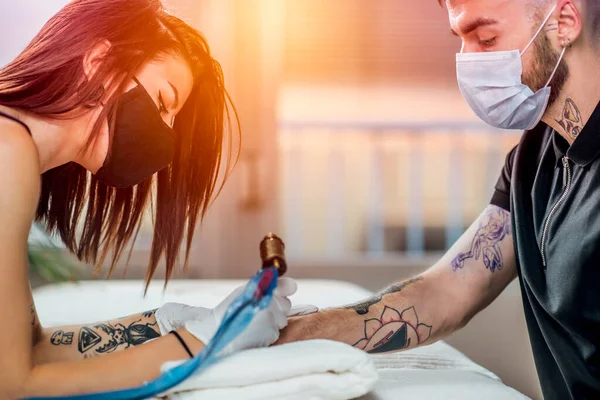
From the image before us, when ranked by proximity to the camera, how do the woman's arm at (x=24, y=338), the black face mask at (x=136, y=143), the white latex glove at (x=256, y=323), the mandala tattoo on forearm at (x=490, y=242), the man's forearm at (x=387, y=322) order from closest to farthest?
the woman's arm at (x=24, y=338) → the white latex glove at (x=256, y=323) → the black face mask at (x=136, y=143) → the man's forearm at (x=387, y=322) → the mandala tattoo on forearm at (x=490, y=242)

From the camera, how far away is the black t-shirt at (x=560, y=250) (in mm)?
1099

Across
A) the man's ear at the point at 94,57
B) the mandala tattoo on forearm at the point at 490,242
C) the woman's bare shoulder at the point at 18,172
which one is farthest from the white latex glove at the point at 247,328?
the mandala tattoo on forearm at the point at 490,242

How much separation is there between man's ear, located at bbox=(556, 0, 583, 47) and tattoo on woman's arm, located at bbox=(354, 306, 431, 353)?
0.60 meters

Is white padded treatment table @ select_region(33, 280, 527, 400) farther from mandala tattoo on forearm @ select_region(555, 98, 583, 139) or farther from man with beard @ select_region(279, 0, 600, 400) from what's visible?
mandala tattoo on forearm @ select_region(555, 98, 583, 139)

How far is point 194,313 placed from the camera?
1.08 m

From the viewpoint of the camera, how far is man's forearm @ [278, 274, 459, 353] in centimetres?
119

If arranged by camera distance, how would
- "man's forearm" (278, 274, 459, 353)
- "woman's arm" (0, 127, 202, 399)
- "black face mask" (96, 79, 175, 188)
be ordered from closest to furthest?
"woman's arm" (0, 127, 202, 399) → "black face mask" (96, 79, 175, 188) → "man's forearm" (278, 274, 459, 353)

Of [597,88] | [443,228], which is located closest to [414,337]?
[597,88]

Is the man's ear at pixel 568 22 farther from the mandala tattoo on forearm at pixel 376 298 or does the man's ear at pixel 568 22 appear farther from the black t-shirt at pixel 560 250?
the mandala tattoo on forearm at pixel 376 298

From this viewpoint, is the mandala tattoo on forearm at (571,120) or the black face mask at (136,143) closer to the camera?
the black face mask at (136,143)

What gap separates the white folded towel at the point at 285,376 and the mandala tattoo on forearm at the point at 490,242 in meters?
0.57

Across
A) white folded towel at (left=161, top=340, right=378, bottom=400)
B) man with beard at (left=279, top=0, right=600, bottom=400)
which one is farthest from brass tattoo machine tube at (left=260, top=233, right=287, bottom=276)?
man with beard at (left=279, top=0, right=600, bottom=400)

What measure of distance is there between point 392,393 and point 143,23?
0.75m

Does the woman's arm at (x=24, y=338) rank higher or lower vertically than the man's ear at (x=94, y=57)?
lower
